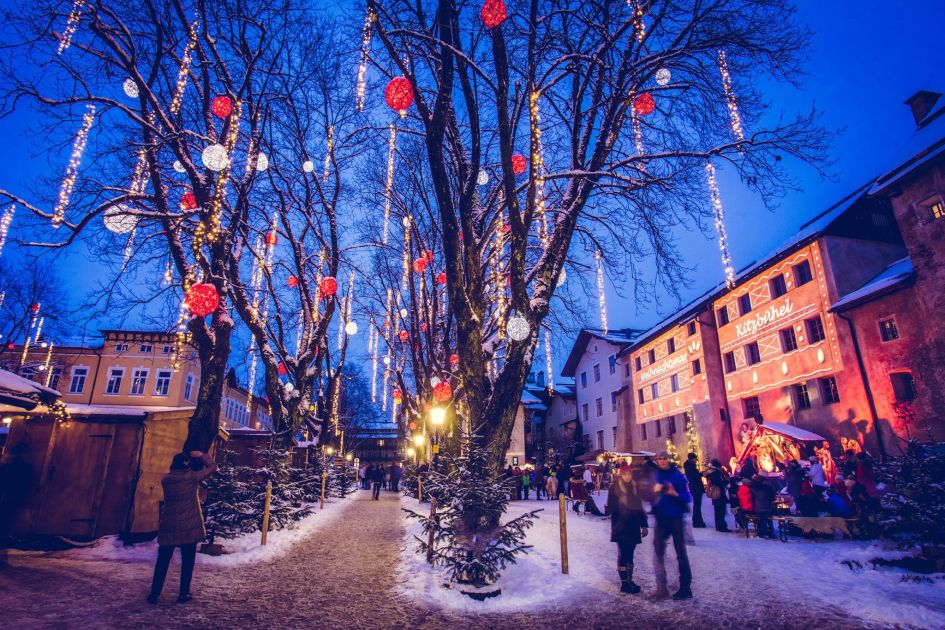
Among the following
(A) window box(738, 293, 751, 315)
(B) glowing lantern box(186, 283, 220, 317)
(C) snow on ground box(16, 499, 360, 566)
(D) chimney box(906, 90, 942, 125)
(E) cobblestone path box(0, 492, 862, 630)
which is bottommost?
(C) snow on ground box(16, 499, 360, 566)

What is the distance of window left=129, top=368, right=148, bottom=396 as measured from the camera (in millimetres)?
38719

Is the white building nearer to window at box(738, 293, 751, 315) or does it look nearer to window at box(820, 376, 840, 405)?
window at box(738, 293, 751, 315)

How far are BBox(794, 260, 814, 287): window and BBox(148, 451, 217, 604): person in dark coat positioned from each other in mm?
23159

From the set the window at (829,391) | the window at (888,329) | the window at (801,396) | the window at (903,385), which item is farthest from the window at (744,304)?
the window at (903,385)

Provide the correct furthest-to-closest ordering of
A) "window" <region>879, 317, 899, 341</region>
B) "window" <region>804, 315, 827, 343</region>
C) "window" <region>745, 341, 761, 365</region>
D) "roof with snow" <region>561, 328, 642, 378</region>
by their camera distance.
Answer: "roof with snow" <region>561, 328, 642, 378</region> < "window" <region>745, 341, 761, 365</region> < "window" <region>804, 315, 827, 343</region> < "window" <region>879, 317, 899, 341</region>

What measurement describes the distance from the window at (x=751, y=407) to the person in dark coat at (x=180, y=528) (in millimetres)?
24532

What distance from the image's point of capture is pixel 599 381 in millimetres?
42500

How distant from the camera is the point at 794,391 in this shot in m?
20.0

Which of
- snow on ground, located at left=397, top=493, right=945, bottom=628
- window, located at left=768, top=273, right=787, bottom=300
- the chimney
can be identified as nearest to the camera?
snow on ground, located at left=397, top=493, right=945, bottom=628

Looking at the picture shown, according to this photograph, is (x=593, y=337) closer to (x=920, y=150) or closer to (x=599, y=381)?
(x=599, y=381)

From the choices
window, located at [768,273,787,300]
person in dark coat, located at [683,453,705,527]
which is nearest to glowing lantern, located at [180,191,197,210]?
person in dark coat, located at [683,453,705,527]

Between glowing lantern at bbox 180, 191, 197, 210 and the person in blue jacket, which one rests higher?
glowing lantern at bbox 180, 191, 197, 210

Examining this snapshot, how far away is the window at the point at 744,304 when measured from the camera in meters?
23.7

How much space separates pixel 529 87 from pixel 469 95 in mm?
1295
